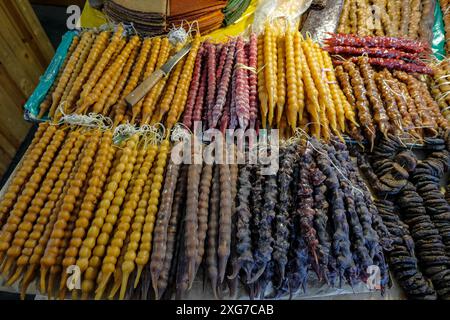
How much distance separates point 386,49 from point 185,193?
2.75 metres

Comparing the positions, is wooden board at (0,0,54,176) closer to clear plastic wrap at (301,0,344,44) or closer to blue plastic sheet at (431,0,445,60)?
clear plastic wrap at (301,0,344,44)

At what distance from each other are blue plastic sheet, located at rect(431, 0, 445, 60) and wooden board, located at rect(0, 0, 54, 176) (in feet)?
17.3

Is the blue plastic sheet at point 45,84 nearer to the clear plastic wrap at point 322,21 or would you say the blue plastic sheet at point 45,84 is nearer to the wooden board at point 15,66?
the wooden board at point 15,66

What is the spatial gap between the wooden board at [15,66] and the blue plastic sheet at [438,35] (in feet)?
17.3

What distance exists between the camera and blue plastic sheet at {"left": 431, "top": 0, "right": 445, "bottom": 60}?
370cm

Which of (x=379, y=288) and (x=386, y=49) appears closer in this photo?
(x=379, y=288)

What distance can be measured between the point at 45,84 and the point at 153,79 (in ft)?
3.74

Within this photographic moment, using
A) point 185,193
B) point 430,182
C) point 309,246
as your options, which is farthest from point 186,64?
point 430,182

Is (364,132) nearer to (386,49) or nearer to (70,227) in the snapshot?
(386,49)

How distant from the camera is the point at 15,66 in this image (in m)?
4.10

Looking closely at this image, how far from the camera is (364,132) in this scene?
283 cm

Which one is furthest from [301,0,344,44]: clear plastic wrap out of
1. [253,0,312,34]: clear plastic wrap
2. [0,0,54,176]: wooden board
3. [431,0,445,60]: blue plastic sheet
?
[0,0,54,176]: wooden board

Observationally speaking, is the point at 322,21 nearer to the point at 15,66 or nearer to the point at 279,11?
the point at 279,11

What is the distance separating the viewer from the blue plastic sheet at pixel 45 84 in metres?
2.95
